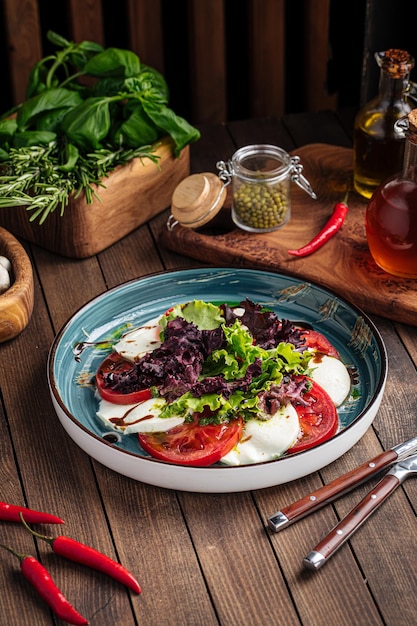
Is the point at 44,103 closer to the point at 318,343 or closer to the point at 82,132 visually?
the point at 82,132

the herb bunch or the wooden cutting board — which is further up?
the herb bunch

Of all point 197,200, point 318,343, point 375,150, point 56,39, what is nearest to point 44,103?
point 56,39


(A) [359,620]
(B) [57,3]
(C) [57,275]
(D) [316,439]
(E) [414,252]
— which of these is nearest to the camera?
(A) [359,620]

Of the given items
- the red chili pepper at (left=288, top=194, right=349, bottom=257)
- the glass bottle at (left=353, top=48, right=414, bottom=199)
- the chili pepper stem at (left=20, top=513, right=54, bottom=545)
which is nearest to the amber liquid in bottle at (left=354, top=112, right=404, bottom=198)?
the glass bottle at (left=353, top=48, right=414, bottom=199)

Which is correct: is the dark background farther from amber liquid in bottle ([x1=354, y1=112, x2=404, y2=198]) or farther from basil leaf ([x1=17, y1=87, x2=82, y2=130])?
basil leaf ([x1=17, y1=87, x2=82, y2=130])

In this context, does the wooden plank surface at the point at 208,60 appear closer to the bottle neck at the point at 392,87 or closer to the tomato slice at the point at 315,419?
the bottle neck at the point at 392,87

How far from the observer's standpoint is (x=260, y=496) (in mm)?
1715

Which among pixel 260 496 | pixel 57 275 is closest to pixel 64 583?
pixel 260 496

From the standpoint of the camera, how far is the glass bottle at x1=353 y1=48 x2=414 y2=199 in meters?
2.31

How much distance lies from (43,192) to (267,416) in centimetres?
88

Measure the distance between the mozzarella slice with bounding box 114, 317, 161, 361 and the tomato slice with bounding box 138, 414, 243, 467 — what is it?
0.24 metres

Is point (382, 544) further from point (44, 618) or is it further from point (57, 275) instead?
point (57, 275)

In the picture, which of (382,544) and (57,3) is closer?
(382,544)

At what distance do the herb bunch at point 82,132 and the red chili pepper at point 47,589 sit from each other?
90 centimetres
